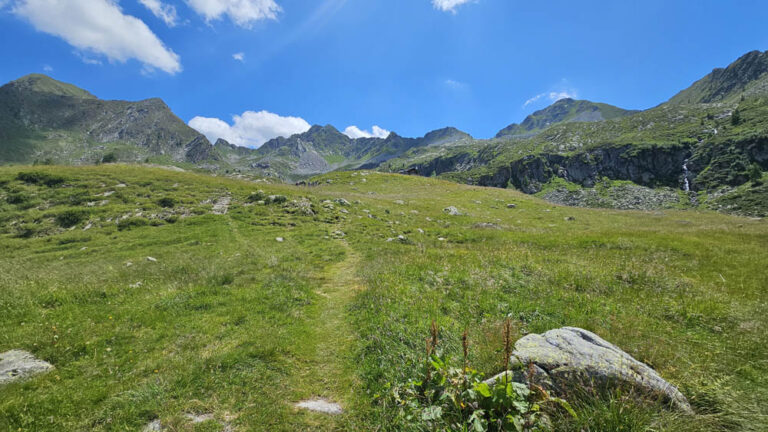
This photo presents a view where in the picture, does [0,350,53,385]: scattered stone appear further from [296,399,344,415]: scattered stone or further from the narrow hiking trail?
[296,399,344,415]: scattered stone

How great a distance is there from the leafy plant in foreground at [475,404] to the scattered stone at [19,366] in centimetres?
864

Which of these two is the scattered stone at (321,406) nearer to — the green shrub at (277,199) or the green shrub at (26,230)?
the green shrub at (277,199)

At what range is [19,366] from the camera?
6.42 metres

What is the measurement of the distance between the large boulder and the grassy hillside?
299 millimetres

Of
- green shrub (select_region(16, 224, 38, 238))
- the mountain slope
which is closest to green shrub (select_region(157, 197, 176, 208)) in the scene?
green shrub (select_region(16, 224, 38, 238))

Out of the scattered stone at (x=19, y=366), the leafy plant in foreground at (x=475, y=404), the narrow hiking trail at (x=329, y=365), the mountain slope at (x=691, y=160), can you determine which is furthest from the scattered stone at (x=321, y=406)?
the mountain slope at (x=691, y=160)

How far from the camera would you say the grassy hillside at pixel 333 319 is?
539cm

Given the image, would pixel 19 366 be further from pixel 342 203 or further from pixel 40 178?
pixel 40 178

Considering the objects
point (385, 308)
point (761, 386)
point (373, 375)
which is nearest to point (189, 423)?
point (373, 375)

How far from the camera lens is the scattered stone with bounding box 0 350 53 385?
20.2ft

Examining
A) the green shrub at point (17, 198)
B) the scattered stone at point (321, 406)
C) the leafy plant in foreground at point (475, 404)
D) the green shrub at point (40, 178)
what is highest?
the green shrub at point (40, 178)

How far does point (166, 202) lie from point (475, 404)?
3434 centimetres

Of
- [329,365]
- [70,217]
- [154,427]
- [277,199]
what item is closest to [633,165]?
[277,199]

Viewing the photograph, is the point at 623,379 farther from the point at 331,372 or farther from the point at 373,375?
the point at 331,372
